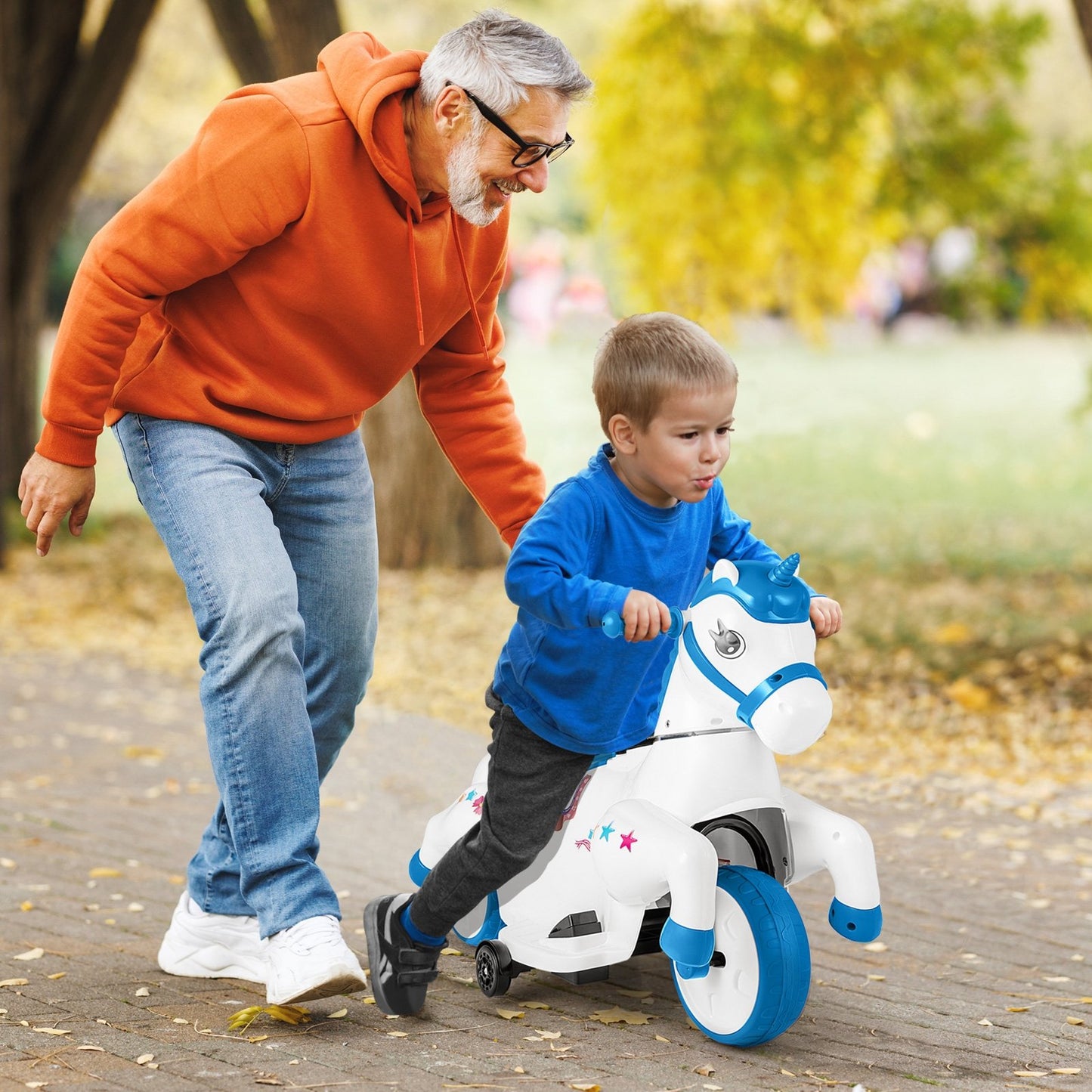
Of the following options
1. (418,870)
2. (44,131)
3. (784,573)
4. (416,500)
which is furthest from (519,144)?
(44,131)

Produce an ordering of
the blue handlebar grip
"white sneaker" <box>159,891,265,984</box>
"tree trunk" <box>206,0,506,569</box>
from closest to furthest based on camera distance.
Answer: the blue handlebar grip
"white sneaker" <box>159,891,265,984</box>
"tree trunk" <box>206,0,506,569</box>

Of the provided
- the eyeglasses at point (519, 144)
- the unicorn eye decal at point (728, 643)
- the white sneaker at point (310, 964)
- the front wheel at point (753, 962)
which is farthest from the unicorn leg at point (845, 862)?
the eyeglasses at point (519, 144)

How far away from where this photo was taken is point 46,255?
40.9ft

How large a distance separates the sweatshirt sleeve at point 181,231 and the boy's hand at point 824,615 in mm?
1307

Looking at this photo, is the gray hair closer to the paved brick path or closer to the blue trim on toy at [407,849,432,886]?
the blue trim on toy at [407,849,432,886]

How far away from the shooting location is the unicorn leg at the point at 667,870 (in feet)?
9.38

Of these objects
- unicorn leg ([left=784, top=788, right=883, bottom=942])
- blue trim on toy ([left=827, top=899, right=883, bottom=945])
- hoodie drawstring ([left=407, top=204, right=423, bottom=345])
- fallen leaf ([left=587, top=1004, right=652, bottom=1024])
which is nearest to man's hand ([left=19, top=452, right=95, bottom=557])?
hoodie drawstring ([left=407, top=204, right=423, bottom=345])

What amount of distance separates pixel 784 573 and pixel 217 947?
1.58m

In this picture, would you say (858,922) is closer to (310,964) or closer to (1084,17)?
(310,964)

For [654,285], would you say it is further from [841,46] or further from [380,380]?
[380,380]

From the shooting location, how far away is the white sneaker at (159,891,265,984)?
349 centimetres

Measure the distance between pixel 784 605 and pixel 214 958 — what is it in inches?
61.7

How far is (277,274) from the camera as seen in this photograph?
3182mm

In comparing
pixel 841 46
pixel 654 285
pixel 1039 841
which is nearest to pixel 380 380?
pixel 1039 841
